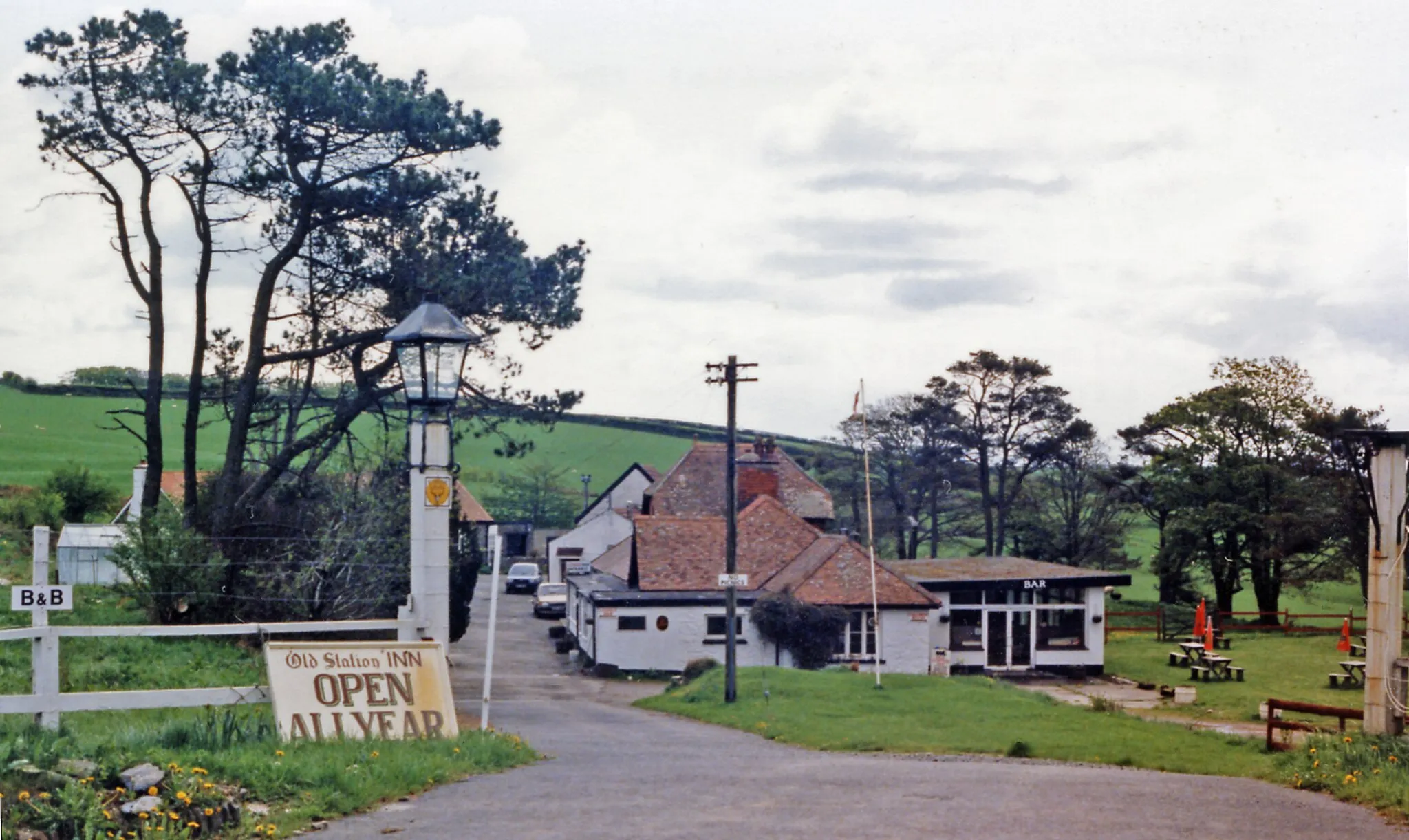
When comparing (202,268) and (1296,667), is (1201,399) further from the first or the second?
(202,268)

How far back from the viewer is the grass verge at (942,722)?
19078mm

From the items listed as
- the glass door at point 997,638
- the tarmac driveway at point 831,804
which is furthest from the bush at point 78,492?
the tarmac driveway at point 831,804

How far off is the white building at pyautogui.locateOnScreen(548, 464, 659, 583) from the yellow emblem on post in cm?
5380

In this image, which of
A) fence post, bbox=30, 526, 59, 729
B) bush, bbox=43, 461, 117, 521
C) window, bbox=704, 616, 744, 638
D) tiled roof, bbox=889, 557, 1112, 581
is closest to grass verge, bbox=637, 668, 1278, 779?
window, bbox=704, 616, 744, 638

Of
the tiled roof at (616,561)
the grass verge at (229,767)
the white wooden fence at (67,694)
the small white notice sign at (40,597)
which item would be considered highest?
the small white notice sign at (40,597)

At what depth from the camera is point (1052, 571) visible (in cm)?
4453

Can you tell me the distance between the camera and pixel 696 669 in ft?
123

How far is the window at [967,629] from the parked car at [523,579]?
35.2 meters

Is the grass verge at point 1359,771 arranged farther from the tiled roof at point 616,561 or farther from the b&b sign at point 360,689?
the tiled roof at point 616,561

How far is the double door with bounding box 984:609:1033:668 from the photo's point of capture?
143 ft

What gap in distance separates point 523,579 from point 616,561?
2492cm

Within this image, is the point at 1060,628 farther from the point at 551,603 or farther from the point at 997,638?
the point at 551,603

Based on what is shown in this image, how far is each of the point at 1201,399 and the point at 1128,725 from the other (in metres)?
36.8

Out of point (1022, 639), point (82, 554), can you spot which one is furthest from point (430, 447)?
point (1022, 639)
